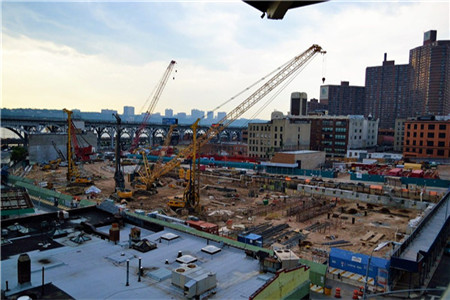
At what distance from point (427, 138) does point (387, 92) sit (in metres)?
118

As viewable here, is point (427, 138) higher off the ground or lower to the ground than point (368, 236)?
higher

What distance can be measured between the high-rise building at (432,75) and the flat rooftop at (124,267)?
167 metres

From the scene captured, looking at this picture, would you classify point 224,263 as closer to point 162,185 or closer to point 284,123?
point 162,185

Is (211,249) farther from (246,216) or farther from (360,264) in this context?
(246,216)

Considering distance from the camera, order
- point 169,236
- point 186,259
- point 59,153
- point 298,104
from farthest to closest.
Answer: point 298,104, point 59,153, point 169,236, point 186,259

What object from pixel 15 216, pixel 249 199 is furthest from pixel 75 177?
pixel 15 216

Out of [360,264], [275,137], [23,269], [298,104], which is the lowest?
[360,264]

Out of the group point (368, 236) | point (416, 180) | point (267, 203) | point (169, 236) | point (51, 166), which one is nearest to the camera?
point (169, 236)

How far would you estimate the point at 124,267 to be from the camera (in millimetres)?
15266

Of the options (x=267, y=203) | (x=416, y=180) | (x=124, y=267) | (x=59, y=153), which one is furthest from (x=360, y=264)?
(x=59, y=153)

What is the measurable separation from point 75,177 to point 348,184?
5148 centimetres

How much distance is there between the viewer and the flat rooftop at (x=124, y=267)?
519 inches

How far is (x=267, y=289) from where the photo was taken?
1270cm

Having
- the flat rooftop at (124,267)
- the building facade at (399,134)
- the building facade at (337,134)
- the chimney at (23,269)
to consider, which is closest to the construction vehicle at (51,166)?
the flat rooftop at (124,267)
